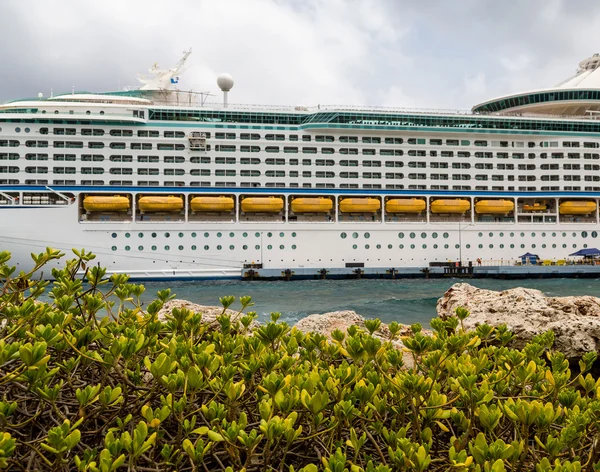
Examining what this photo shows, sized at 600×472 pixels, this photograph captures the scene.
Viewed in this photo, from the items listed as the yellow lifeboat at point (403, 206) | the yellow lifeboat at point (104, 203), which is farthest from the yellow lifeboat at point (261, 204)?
the yellow lifeboat at point (403, 206)

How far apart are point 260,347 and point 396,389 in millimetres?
692

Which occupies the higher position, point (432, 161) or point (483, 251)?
point (432, 161)

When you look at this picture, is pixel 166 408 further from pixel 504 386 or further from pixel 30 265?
pixel 30 265

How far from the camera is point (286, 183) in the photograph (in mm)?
26422

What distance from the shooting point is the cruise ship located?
77.0ft

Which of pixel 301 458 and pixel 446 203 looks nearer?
pixel 301 458

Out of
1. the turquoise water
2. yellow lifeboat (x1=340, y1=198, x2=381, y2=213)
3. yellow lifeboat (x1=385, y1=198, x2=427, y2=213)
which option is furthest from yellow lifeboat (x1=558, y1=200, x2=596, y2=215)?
yellow lifeboat (x1=340, y1=198, x2=381, y2=213)

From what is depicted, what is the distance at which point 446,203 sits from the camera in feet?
88.8

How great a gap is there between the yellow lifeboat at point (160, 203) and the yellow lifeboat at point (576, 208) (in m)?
26.1

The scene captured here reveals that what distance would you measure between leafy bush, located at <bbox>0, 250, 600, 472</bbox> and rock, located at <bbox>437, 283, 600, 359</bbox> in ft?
7.66

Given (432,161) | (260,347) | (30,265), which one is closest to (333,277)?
(432,161)

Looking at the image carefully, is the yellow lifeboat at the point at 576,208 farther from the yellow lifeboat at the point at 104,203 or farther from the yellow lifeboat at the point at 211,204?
the yellow lifeboat at the point at 104,203

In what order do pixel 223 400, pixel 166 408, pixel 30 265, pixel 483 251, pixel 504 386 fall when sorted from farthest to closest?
pixel 483 251 < pixel 30 265 < pixel 504 386 < pixel 223 400 < pixel 166 408

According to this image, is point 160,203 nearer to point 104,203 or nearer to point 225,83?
point 104,203
